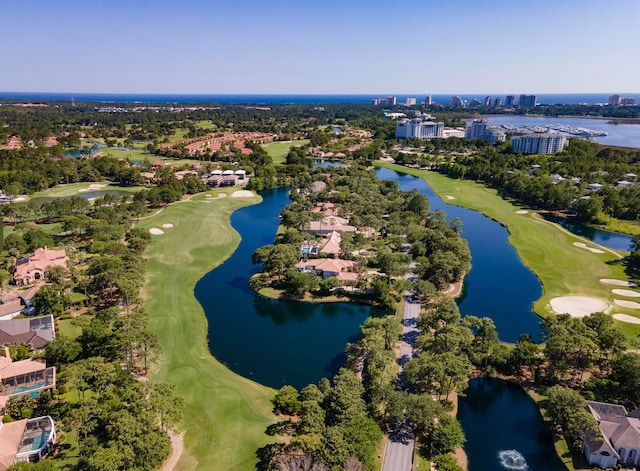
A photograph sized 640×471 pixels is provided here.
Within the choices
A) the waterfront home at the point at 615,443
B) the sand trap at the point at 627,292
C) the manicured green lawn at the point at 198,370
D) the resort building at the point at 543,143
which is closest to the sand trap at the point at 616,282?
the sand trap at the point at 627,292

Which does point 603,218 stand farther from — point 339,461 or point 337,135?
point 337,135

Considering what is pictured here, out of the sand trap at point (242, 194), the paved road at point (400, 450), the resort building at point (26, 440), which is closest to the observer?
the resort building at point (26, 440)

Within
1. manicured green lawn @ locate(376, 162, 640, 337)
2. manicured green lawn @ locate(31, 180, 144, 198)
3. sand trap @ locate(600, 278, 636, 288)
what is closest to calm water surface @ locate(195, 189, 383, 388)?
manicured green lawn @ locate(376, 162, 640, 337)

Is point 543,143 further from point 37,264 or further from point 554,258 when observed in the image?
point 37,264

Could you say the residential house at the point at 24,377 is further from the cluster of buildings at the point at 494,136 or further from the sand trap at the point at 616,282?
the cluster of buildings at the point at 494,136

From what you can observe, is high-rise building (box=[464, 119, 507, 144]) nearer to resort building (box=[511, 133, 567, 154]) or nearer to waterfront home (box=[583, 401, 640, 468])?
resort building (box=[511, 133, 567, 154])

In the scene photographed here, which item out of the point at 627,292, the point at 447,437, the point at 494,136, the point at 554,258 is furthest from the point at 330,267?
the point at 494,136
